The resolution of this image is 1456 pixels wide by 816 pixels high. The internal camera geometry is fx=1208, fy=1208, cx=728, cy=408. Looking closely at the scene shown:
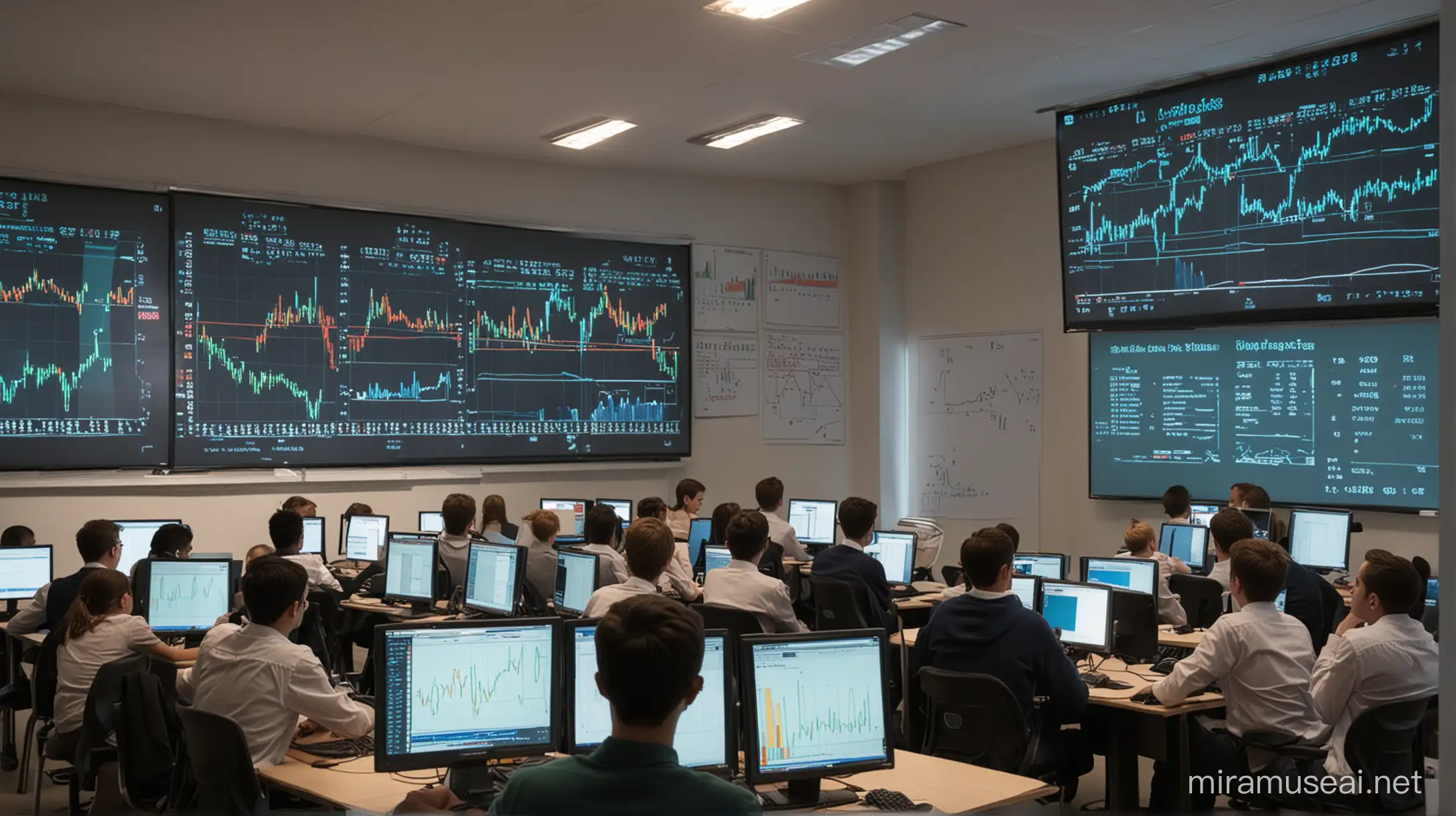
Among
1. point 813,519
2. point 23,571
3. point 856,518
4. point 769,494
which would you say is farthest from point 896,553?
point 23,571

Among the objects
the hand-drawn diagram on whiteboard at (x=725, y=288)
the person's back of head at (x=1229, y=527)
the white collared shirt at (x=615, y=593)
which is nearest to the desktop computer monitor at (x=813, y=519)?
the hand-drawn diagram on whiteboard at (x=725, y=288)

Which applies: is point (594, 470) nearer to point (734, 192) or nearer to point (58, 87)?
point (734, 192)

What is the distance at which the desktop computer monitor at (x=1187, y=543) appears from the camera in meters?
7.11

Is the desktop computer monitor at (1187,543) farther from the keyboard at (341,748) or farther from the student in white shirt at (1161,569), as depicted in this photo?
the keyboard at (341,748)

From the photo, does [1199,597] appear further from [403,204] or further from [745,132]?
[403,204]

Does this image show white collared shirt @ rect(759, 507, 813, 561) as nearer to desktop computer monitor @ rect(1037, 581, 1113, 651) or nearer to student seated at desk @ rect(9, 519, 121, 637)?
desktop computer monitor @ rect(1037, 581, 1113, 651)

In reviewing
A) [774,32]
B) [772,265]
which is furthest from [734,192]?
[774,32]

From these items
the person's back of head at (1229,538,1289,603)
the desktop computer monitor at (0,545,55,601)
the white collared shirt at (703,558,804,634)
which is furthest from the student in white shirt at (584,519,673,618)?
the desktop computer monitor at (0,545,55,601)

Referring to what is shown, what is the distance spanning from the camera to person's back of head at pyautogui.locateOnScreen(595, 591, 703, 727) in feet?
6.39

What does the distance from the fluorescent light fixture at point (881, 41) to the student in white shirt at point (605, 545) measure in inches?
114

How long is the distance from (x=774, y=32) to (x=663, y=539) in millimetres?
3357

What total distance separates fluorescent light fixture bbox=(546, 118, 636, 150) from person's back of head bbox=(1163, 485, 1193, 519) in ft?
14.5

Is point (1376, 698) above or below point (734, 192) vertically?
below

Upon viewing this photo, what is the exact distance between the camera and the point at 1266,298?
7.23m
